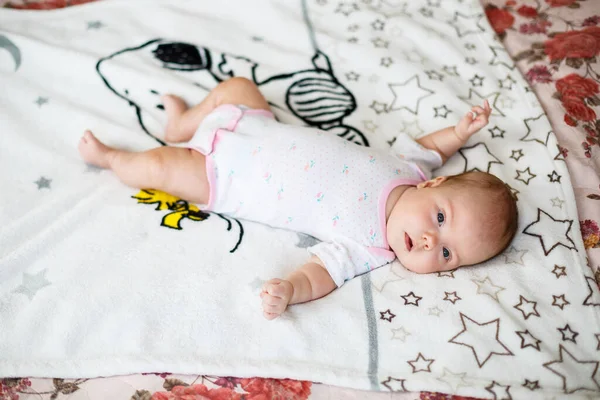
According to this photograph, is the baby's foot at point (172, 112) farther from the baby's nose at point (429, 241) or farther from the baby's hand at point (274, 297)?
the baby's nose at point (429, 241)

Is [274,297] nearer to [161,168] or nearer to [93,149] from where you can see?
[161,168]

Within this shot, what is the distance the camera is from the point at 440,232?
3.69ft

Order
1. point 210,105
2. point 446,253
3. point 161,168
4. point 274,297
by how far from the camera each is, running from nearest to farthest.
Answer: point 274,297
point 446,253
point 161,168
point 210,105

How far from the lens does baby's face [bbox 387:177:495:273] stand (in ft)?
3.59

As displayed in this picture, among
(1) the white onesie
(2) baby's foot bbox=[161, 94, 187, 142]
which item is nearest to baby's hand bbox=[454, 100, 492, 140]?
(1) the white onesie

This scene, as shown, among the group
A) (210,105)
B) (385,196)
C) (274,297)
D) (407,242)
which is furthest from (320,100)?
(274,297)

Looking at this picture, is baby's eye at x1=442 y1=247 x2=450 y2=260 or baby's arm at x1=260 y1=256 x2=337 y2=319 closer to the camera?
baby's arm at x1=260 y1=256 x2=337 y2=319

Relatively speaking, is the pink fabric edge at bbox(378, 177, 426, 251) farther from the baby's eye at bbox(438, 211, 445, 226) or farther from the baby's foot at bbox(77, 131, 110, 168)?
the baby's foot at bbox(77, 131, 110, 168)

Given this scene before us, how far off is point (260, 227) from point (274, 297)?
0.26 metres

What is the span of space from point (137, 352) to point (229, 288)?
220 mm

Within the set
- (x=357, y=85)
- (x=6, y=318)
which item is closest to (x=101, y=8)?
(x=357, y=85)

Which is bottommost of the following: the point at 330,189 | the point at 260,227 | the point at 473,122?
the point at 260,227

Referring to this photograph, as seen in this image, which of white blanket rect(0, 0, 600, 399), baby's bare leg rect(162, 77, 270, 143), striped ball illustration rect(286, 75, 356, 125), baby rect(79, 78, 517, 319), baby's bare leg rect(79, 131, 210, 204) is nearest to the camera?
white blanket rect(0, 0, 600, 399)

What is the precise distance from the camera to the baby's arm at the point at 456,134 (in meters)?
1.27
